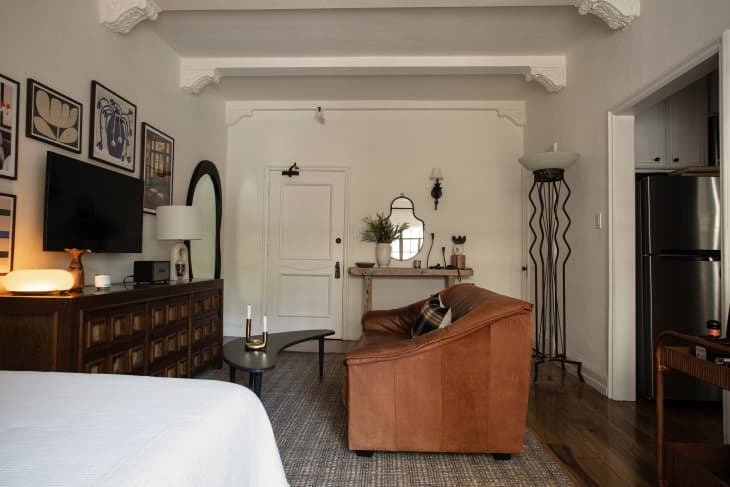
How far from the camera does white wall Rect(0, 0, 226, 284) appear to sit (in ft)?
6.97

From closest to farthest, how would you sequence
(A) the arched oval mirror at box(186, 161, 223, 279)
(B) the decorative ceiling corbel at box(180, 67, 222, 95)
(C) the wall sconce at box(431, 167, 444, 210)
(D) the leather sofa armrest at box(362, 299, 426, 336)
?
(D) the leather sofa armrest at box(362, 299, 426, 336) → (B) the decorative ceiling corbel at box(180, 67, 222, 95) → (A) the arched oval mirror at box(186, 161, 223, 279) → (C) the wall sconce at box(431, 167, 444, 210)

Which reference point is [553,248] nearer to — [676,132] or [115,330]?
[676,132]

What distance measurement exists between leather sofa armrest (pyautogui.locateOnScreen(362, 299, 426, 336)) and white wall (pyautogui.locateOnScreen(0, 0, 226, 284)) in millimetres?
1881

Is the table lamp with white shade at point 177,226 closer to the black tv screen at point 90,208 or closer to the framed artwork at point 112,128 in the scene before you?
the black tv screen at point 90,208

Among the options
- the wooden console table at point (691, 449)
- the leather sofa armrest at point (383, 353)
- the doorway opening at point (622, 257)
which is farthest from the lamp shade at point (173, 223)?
the doorway opening at point (622, 257)

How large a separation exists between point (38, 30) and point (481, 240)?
420cm

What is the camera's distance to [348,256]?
4777 millimetres

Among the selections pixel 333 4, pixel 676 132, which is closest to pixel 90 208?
pixel 333 4

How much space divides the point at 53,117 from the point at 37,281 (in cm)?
103

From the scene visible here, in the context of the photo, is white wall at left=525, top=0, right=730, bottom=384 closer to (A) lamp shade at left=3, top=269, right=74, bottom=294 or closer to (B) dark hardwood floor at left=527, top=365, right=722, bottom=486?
(B) dark hardwood floor at left=527, top=365, right=722, bottom=486

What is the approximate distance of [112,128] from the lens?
2816mm

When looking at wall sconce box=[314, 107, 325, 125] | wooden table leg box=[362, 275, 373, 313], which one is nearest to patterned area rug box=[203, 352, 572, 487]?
wooden table leg box=[362, 275, 373, 313]

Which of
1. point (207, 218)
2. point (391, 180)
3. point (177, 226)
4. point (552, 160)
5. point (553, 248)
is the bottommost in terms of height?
point (553, 248)

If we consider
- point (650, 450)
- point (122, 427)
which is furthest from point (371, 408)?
point (650, 450)
